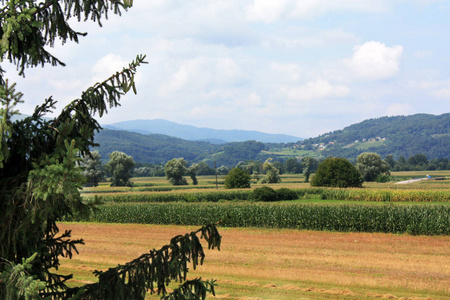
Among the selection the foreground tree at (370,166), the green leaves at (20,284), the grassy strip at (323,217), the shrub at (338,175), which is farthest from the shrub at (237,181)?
the green leaves at (20,284)

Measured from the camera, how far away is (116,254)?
59.1 feet

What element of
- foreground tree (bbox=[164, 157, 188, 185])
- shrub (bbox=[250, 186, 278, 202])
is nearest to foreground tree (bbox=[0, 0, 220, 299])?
shrub (bbox=[250, 186, 278, 202])

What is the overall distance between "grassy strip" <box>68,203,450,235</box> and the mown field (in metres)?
0.06

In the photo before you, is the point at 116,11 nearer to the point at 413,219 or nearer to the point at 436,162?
the point at 413,219

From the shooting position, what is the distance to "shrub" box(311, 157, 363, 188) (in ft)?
168

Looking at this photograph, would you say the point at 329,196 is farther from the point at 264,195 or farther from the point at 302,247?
the point at 302,247

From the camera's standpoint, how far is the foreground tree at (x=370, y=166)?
82062 millimetres

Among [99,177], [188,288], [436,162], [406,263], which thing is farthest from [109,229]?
[436,162]

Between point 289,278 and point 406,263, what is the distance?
550 cm

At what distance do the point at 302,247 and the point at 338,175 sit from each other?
3336 centimetres

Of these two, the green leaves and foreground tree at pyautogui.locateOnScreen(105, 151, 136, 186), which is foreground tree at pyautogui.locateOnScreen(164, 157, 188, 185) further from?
the green leaves

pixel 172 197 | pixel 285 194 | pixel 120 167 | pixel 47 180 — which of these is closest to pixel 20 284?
pixel 47 180

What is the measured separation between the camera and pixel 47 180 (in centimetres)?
318

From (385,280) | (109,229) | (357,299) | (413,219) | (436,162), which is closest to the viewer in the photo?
(357,299)
